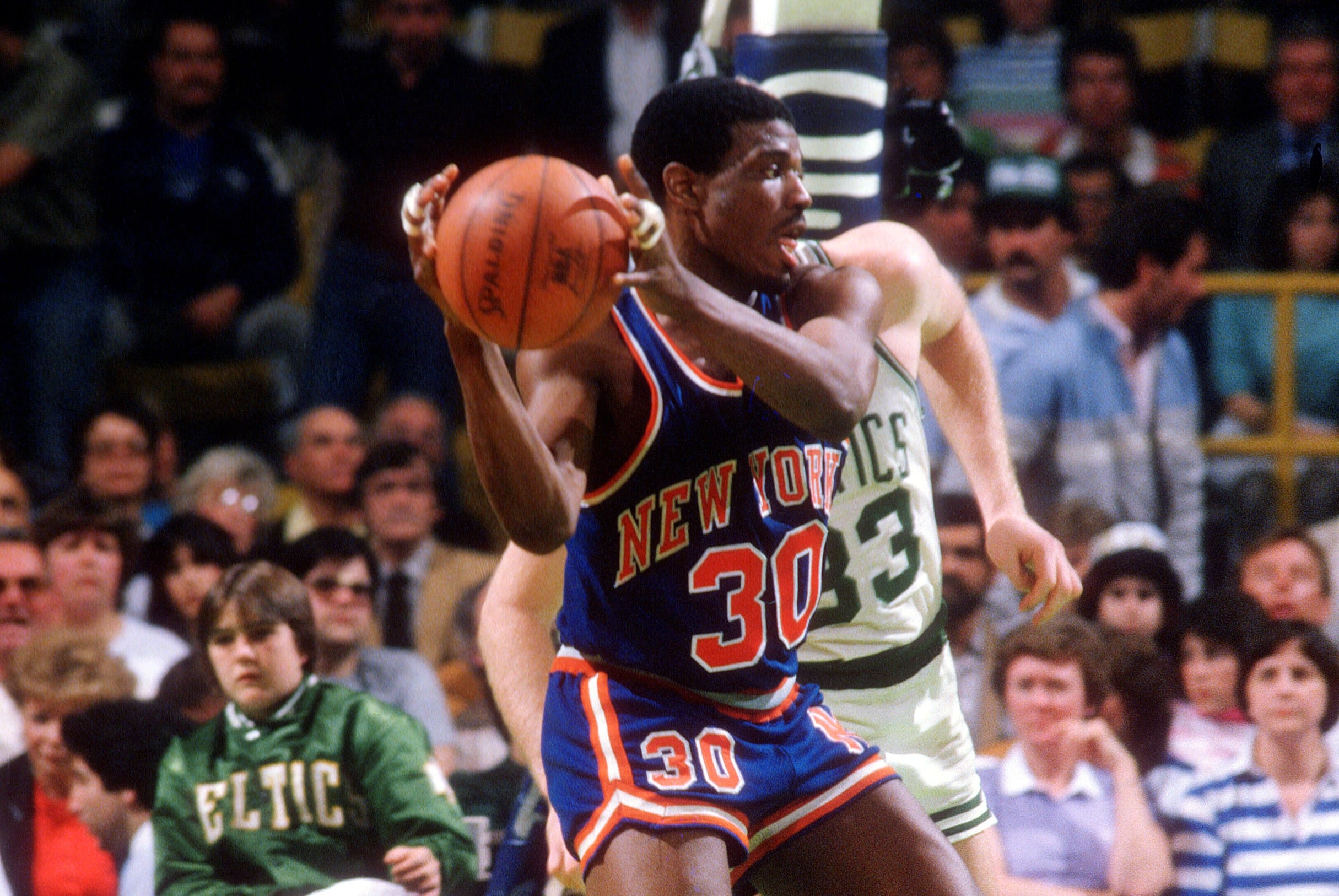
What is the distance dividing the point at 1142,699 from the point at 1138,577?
1.91ft

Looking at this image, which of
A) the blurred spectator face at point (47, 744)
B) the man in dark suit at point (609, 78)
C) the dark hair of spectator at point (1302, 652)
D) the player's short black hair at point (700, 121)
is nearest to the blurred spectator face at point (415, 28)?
the man in dark suit at point (609, 78)

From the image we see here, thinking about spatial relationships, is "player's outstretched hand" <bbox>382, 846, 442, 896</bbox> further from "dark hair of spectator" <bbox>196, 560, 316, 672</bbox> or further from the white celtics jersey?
the white celtics jersey

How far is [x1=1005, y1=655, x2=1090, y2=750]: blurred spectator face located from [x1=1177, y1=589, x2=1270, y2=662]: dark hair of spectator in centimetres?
58

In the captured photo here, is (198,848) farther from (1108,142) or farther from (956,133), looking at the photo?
(1108,142)

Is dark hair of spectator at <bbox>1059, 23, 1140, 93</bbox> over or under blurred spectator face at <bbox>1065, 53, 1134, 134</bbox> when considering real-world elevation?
over

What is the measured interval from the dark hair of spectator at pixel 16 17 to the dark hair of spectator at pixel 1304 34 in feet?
16.4

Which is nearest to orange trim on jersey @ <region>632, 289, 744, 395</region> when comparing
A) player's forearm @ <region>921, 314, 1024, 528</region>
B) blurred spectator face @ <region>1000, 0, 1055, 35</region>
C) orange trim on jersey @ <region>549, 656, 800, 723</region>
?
orange trim on jersey @ <region>549, 656, 800, 723</region>

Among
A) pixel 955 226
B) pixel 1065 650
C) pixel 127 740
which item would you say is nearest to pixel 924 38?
pixel 955 226

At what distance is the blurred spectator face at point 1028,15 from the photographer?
7988mm

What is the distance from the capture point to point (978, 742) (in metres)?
5.82

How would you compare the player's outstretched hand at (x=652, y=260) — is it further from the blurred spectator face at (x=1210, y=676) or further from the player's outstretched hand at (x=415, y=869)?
the blurred spectator face at (x=1210, y=676)

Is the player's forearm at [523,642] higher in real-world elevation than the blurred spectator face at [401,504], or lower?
higher

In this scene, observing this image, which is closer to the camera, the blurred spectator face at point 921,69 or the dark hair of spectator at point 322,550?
the dark hair of spectator at point 322,550

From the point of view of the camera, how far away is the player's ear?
9.77 ft
